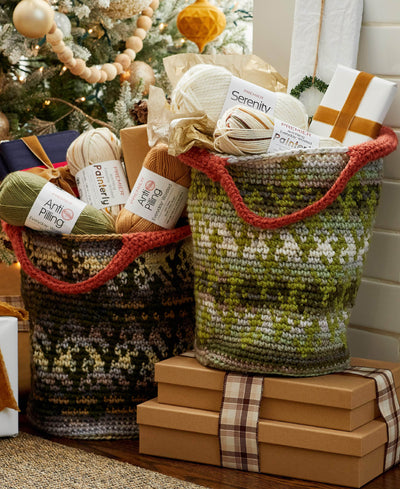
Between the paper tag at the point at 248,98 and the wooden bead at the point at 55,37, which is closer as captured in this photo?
the paper tag at the point at 248,98

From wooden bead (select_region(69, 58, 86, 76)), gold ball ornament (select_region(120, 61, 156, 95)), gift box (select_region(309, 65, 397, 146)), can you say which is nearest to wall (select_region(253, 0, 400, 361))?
gift box (select_region(309, 65, 397, 146))

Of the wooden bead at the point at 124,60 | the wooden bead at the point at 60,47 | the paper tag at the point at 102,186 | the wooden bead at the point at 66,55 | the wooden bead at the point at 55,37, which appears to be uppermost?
the wooden bead at the point at 124,60

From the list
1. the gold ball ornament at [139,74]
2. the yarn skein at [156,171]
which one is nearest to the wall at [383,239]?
the yarn skein at [156,171]

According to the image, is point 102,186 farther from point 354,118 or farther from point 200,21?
point 200,21

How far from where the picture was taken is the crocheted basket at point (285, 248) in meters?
0.89

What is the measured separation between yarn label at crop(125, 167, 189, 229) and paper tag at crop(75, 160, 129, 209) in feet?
0.16

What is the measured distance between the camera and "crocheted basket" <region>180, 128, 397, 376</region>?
89cm

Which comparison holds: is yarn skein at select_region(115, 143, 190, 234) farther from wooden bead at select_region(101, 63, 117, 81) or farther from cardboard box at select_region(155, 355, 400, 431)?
wooden bead at select_region(101, 63, 117, 81)

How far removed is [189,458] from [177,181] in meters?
0.39

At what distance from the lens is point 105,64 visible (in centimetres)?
160

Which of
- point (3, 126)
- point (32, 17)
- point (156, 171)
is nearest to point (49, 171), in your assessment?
point (156, 171)

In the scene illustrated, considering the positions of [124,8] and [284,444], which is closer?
[284,444]

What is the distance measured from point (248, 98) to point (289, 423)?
443 mm

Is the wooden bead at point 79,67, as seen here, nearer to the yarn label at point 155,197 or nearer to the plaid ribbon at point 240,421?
the yarn label at point 155,197
